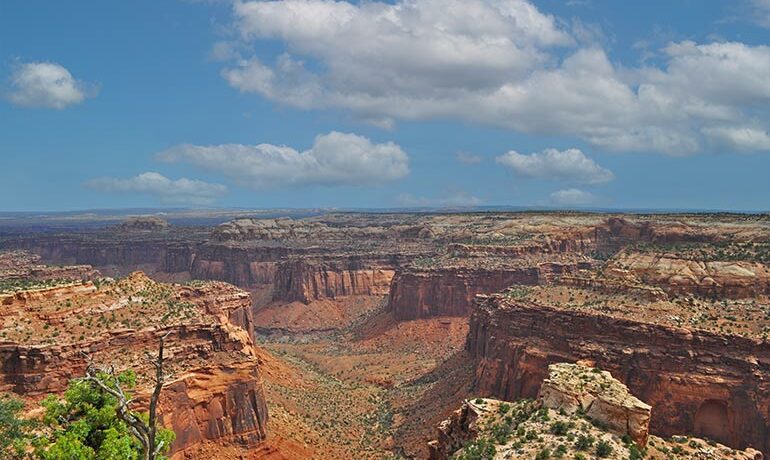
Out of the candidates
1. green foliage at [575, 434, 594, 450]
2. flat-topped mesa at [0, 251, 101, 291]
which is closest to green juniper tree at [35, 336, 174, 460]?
green foliage at [575, 434, 594, 450]

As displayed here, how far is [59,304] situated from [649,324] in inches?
1553

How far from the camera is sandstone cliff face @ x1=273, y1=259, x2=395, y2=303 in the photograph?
119 m

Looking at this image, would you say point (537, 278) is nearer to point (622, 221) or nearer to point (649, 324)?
point (622, 221)

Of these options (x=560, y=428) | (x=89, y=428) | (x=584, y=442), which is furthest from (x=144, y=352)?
(x=584, y=442)

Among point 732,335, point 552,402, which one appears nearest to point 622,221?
point 732,335

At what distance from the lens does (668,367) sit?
136ft

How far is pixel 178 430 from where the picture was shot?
38781 millimetres

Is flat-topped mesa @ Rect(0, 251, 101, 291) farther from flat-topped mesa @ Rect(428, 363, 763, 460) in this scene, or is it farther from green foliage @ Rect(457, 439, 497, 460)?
flat-topped mesa @ Rect(428, 363, 763, 460)

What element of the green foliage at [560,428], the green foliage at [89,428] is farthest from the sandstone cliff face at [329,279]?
the green foliage at [89,428]

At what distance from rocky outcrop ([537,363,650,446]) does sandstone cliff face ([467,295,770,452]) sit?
10.3 m

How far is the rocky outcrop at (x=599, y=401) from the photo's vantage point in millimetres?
28203

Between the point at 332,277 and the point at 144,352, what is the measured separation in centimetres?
8203

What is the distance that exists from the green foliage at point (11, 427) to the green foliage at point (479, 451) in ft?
63.2

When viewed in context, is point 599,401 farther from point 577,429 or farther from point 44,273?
point 44,273
